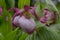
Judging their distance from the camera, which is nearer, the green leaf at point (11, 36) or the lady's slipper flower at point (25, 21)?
the lady's slipper flower at point (25, 21)

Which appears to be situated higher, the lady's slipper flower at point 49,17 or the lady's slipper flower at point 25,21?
the lady's slipper flower at point 25,21

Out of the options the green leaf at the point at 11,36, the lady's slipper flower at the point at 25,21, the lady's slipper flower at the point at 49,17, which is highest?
the lady's slipper flower at the point at 25,21

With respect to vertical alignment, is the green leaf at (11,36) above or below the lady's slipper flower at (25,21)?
below

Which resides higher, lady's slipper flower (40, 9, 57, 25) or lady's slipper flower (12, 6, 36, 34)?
lady's slipper flower (12, 6, 36, 34)

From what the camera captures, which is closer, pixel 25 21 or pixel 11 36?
pixel 25 21

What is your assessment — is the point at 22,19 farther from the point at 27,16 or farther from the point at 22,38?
the point at 22,38

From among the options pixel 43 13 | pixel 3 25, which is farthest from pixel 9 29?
pixel 43 13

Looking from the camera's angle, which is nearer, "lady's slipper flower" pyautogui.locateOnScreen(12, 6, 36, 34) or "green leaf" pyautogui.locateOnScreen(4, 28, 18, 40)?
"lady's slipper flower" pyautogui.locateOnScreen(12, 6, 36, 34)

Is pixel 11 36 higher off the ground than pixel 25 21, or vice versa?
pixel 25 21
